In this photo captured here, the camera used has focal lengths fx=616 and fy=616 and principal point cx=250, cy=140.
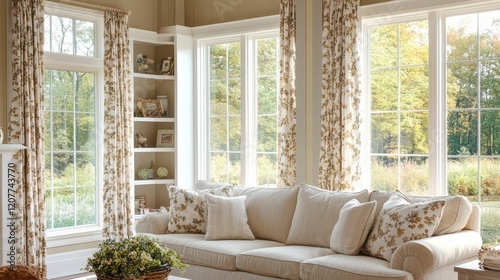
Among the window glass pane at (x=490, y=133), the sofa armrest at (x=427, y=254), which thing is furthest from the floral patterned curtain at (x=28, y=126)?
the window glass pane at (x=490, y=133)

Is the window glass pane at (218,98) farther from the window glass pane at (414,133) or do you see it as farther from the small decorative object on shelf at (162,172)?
the window glass pane at (414,133)

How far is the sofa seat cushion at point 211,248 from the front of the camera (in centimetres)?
508

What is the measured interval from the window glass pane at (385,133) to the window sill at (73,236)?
3.27 m

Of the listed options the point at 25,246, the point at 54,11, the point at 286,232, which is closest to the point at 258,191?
the point at 286,232

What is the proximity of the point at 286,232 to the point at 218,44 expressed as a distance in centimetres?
299

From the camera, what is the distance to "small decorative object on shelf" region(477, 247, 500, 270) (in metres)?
3.95

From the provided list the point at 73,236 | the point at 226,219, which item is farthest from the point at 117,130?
the point at 226,219

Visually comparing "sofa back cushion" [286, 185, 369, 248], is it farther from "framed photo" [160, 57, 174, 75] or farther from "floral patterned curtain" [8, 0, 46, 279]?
"framed photo" [160, 57, 174, 75]

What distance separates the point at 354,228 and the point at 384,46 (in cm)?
212

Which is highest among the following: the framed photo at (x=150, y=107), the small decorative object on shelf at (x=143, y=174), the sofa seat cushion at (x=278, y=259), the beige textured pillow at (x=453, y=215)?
the framed photo at (x=150, y=107)

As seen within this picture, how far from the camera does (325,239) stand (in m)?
5.12

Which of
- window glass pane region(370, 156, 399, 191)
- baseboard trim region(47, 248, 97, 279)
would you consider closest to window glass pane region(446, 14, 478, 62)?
window glass pane region(370, 156, 399, 191)

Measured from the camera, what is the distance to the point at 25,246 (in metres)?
6.07

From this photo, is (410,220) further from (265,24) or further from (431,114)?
(265,24)
